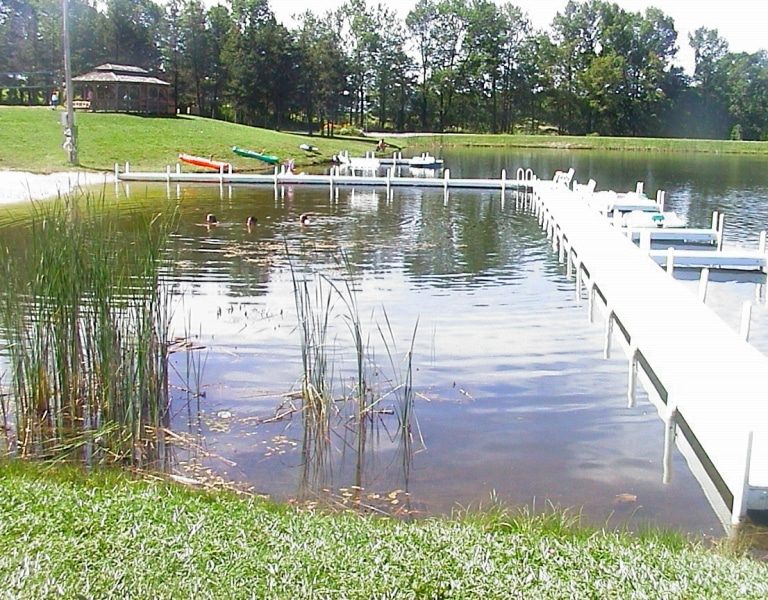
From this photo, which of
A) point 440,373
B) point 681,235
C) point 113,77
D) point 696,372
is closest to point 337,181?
point 681,235

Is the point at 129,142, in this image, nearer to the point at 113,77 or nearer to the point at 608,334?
the point at 113,77

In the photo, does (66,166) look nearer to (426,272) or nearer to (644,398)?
(426,272)

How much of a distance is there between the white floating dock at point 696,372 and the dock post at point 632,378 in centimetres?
1

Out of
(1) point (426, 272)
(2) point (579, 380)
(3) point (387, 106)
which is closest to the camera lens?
(2) point (579, 380)

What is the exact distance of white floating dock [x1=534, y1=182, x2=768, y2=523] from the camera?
4756mm

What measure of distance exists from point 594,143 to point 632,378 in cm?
5379

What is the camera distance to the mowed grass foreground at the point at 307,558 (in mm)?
3121

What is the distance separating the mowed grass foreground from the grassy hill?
74.3 feet

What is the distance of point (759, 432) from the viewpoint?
16.6ft

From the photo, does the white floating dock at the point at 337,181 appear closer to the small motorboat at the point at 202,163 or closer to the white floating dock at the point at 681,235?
the small motorboat at the point at 202,163

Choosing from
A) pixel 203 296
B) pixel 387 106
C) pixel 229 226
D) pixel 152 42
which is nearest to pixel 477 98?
pixel 387 106

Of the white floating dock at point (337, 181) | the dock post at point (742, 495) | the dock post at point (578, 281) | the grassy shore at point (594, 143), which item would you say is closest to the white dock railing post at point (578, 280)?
the dock post at point (578, 281)

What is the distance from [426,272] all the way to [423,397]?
574cm

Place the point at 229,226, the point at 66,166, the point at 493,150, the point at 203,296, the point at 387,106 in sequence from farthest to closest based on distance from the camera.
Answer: the point at 387,106, the point at 493,150, the point at 66,166, the point at 229,226, the point at 203,296
